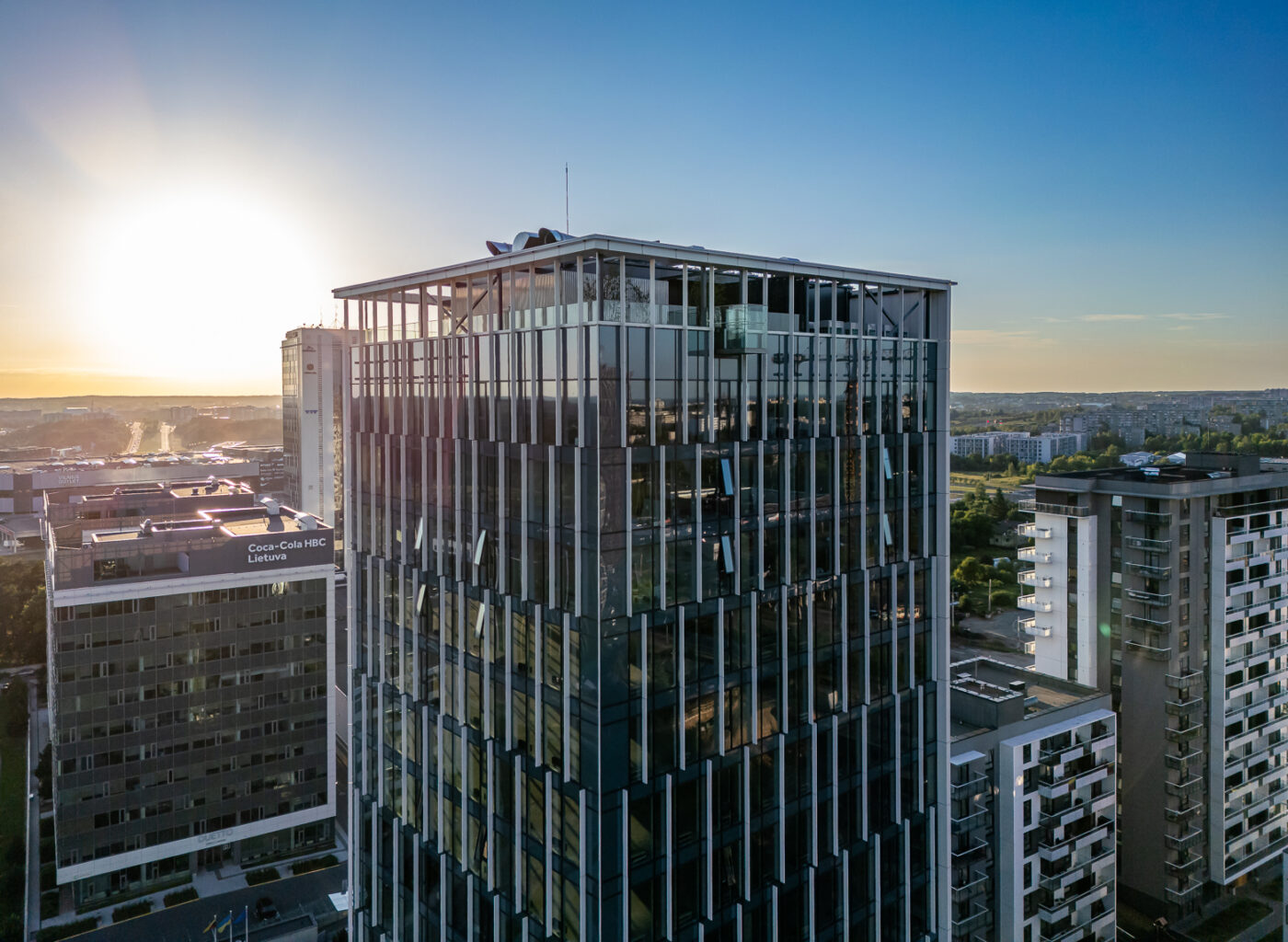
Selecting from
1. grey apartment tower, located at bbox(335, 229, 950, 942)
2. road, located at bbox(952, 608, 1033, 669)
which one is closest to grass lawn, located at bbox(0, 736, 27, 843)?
grey apartment tower, located at bbox(335, 229, 950, 942)

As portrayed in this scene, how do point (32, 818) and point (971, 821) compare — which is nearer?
point (971, 821)

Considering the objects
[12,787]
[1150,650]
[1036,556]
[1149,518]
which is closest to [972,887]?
[1150,650]

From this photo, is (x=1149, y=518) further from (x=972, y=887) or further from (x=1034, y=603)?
(x=972, y=887)

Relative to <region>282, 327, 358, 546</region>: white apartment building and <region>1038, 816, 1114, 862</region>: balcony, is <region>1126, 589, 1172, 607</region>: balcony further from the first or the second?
<region>282, 327, 358, 546</region>: white apartment building

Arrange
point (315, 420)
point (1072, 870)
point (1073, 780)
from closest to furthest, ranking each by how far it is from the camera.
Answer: point (1073, 780) → point (1072, 870) → point (315, 420)

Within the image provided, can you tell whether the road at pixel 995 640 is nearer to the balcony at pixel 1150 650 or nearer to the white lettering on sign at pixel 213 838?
the balcony at pixel 1150 650

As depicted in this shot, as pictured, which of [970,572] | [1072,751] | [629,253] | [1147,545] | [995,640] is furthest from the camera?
[970,572]
